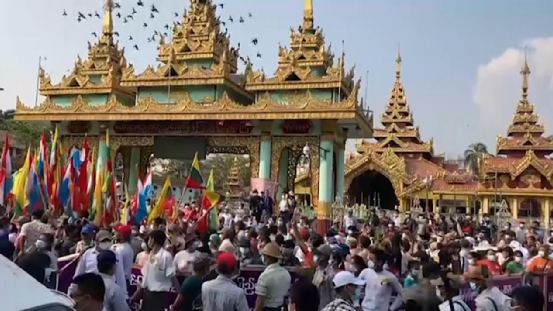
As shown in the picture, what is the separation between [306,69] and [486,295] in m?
21.7

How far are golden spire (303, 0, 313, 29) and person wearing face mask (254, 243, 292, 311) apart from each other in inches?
946

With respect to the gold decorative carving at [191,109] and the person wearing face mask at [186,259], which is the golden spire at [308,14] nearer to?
the gold decorative carving at [191,109]

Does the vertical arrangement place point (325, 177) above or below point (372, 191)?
below

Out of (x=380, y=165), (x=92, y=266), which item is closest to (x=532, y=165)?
(x=380, y=165)

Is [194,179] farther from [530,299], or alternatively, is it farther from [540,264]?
[530,299]

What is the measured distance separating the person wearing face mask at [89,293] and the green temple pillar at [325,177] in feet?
69.7

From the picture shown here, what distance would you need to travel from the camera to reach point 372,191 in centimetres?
4569

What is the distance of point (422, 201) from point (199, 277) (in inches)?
1371

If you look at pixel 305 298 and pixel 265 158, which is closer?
pixel 305 298

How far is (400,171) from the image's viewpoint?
3919 cm

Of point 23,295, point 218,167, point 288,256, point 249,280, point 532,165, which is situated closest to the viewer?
point 23,295

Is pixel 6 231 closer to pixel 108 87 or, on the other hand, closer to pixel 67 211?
pixel 67 211

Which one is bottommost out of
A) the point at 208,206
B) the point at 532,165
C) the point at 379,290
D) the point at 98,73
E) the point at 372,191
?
the point at 379,290

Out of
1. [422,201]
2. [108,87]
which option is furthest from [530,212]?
[108,87]
